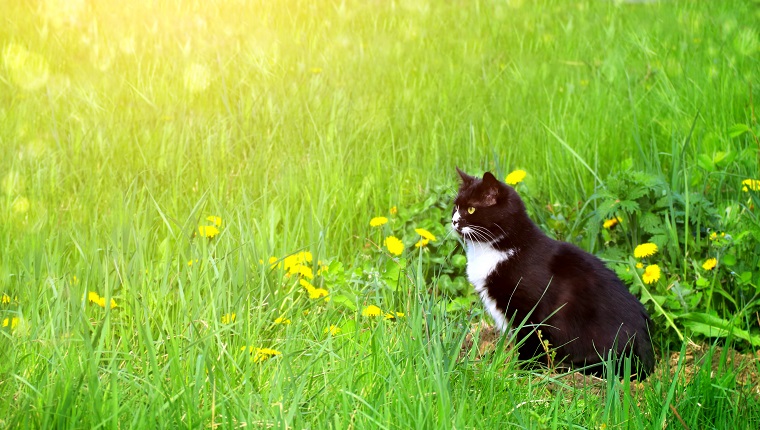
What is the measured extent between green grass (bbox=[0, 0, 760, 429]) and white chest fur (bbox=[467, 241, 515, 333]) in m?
0.15

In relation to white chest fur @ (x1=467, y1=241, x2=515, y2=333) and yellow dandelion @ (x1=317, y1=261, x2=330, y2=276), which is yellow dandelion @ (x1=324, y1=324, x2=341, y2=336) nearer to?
yellow dandelion @ (x1=317, y1=261, x2=330, y2=276)

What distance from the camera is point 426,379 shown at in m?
2.25

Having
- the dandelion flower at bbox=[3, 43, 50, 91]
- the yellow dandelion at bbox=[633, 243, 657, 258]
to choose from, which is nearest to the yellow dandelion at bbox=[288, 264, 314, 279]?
the yellow dandelion at bbox=[633, 243, 657, 258]

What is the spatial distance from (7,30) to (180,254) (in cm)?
355

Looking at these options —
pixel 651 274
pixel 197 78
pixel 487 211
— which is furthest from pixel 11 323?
pixel 197 78

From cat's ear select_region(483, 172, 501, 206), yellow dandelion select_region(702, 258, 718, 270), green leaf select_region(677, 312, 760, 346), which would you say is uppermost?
cat's ear select_region(483, 172, 501, 206)

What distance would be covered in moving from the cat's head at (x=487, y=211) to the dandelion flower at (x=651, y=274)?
536mm

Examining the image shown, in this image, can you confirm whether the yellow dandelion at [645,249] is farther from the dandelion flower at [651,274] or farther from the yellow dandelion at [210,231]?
the yellow dandelion at [210,231]

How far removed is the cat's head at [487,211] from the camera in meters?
3.31

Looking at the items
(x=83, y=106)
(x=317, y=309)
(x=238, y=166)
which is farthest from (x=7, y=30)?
(x=317, y=309)

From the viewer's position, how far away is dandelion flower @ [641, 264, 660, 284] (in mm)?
3261

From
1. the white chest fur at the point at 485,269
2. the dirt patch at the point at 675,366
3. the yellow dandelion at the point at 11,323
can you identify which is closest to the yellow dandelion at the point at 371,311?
the dirt patch at the point at 675,366

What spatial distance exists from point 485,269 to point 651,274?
645mm

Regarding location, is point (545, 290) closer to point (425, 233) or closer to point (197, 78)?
point (425, 233)
